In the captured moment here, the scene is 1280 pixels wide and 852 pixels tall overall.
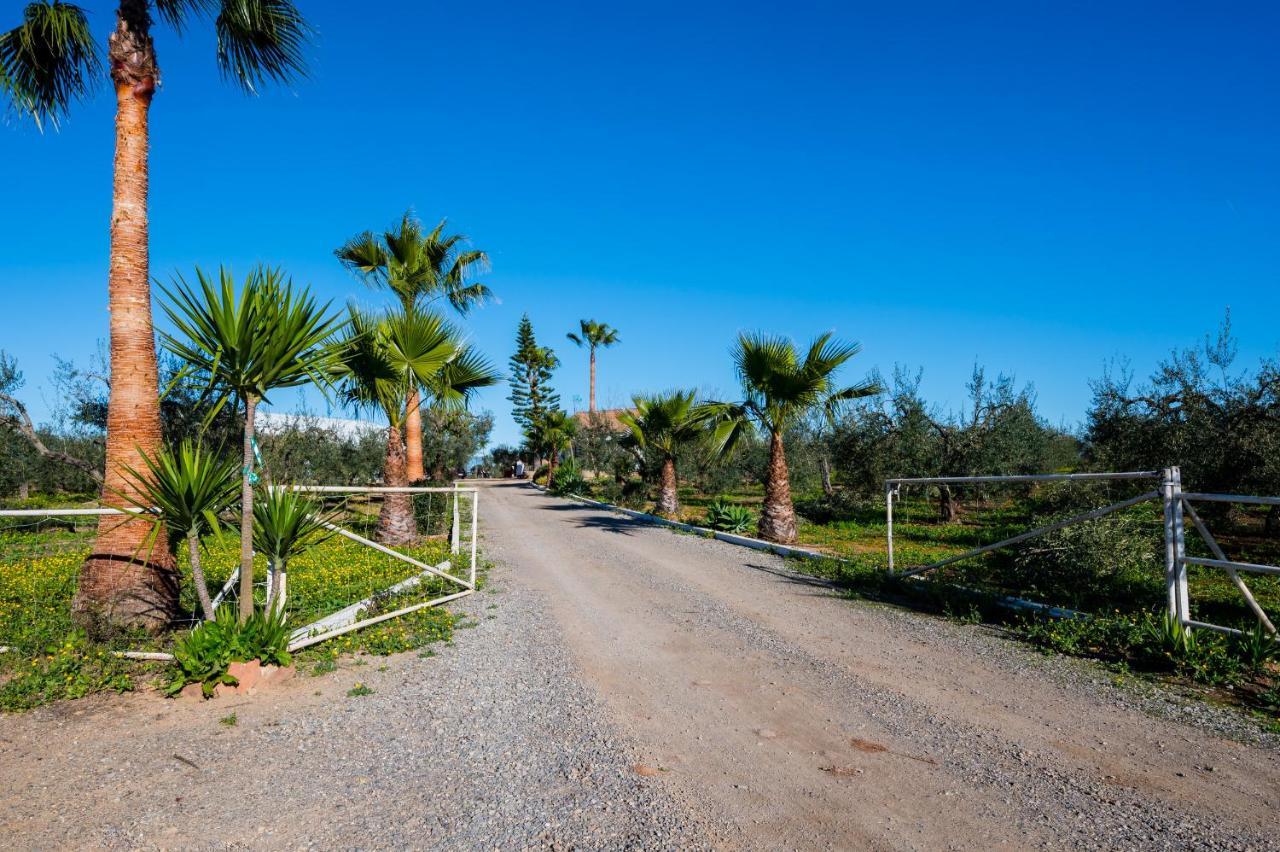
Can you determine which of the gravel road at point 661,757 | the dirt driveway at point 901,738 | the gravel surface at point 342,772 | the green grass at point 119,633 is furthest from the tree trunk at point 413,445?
the gravel surface at point 342,772

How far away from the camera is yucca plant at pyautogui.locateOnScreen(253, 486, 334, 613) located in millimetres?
5777

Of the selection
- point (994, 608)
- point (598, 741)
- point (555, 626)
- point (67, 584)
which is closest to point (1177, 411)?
point (994, 608)

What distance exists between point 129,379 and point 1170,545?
9380 mm

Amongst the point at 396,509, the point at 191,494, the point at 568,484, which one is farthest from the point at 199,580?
the point at 568,484

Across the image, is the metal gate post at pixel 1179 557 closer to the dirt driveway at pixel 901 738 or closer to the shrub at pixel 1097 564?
the dirt driveway at pixel 901 738

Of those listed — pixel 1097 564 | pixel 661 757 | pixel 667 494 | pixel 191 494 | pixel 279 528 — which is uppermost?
pixel 191 494

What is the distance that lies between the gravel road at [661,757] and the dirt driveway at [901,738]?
0.02 m

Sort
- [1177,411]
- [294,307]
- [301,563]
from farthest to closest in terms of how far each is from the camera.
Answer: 1. [1177,411]
2. [301,563]
3. [294,307]

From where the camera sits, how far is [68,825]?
3.17 m

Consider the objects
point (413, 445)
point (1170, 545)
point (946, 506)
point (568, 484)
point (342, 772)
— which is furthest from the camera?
point (568, 484)

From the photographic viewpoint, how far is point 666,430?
830 inches

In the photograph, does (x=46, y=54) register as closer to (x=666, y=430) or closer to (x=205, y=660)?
(x=205, y=660)

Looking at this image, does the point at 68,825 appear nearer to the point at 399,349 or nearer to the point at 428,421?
the point at 399,349

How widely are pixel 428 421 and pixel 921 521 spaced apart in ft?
69.3
